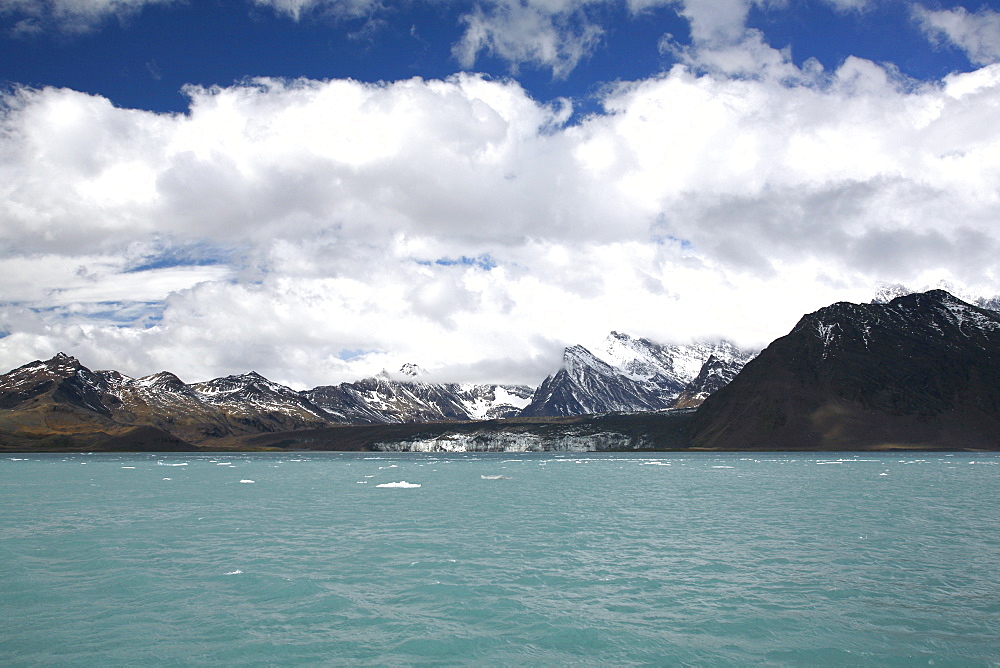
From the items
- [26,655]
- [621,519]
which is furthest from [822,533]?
[26,655]

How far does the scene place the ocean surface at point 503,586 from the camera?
26875mm

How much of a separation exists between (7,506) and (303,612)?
64100 mm

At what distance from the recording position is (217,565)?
4275 centimetres

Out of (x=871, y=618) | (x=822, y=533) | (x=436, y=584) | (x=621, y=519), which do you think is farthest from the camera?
(x=621, y=519)

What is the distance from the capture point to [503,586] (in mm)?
37031

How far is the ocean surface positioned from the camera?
2688 centimetres

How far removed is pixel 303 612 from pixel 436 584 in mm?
7929

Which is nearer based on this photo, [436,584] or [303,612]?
[303,612]

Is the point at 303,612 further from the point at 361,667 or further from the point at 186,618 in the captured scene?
the point at 361,667

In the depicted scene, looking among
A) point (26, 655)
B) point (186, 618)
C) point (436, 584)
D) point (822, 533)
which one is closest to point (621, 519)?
point (822, 533)

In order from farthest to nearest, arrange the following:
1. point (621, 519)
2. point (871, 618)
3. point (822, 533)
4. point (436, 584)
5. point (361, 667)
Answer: point (621, 519)
point (822, 533)
point (436, 584)
point (871, 618)
point (361, 667)

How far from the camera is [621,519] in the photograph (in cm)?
6438

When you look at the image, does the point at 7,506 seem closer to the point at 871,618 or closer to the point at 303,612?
the point at 303,612

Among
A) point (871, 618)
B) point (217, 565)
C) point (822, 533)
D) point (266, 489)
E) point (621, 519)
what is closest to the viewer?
point (871, 618)
